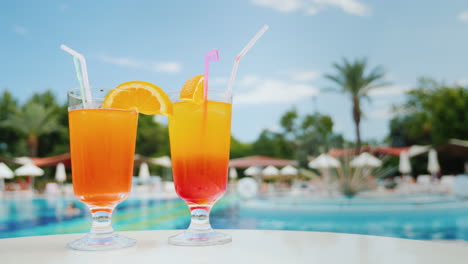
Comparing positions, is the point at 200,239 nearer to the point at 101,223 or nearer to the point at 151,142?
the point at 101,223

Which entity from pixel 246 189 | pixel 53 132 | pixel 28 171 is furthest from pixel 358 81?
pixel 53 132

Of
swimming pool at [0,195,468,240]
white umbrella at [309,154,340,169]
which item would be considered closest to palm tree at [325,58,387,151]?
white umbrella at [309,154,340,169]

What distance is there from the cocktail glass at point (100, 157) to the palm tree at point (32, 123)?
1486 inches

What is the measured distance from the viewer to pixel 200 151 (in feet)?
5.18

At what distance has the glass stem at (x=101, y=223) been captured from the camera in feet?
4.65

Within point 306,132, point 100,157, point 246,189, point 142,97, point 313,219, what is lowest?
point 313,219

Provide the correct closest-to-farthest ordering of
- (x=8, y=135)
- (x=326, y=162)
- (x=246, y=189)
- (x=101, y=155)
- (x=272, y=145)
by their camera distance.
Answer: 1. (x=101, y=155)
2. (x=326, y=162)
3. (x=246, y=189)
4. (x=8, y=135)
5. (x=272, y=145)

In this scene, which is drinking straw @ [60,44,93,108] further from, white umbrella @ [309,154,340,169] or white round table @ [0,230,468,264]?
white umbrella @ [309,154,340,169]

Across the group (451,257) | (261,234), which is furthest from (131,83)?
(451,257)

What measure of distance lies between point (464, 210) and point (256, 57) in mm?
53293

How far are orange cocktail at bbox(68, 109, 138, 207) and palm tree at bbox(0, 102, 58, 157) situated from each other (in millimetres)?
37754

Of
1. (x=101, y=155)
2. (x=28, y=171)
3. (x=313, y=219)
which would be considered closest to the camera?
(x=101, y=155)

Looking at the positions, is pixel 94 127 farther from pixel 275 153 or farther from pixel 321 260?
pixel 275 153

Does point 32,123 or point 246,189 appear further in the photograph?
point 32,123
